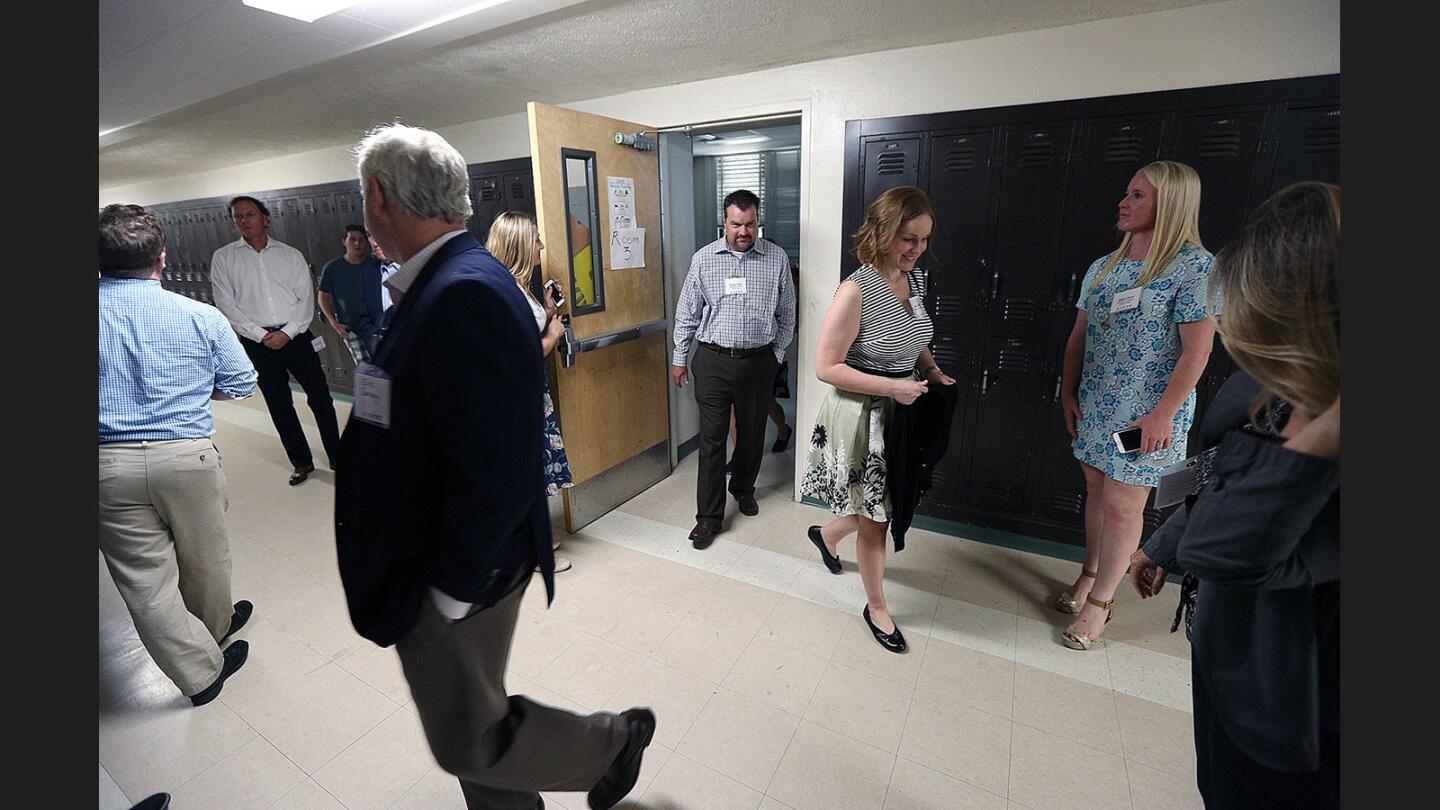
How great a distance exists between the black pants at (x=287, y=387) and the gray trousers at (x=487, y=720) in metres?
2.90

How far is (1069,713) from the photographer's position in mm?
1759

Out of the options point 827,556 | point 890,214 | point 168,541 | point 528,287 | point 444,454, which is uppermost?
point 890,214

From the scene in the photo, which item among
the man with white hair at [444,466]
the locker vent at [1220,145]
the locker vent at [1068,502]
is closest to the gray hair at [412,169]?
the man with white hair at [444,466]

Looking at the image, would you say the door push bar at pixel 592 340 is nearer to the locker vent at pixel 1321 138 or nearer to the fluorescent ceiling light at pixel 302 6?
the fluorescent ceiling light at pixel 302 6

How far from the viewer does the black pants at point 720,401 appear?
279cm

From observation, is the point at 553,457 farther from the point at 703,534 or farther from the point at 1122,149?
the point at 1122,149

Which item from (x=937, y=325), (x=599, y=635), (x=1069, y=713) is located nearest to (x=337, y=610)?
(x=599, y=635)

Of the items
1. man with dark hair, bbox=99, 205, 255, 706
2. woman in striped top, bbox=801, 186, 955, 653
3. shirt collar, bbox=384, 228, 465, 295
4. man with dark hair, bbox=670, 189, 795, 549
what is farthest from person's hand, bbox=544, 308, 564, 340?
shirt collar, bbox=384, 228, 465, 295

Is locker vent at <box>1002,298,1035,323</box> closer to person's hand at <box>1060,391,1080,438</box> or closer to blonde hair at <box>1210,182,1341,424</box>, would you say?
person's hand at <box>1060,391,1080,438</box>

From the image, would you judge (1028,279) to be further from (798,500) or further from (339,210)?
(339,210)

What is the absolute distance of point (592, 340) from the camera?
9.18ft

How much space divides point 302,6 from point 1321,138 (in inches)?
145

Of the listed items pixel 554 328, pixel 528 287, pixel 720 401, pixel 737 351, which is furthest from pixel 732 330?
pixel 528 287

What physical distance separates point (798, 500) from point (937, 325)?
125cm
